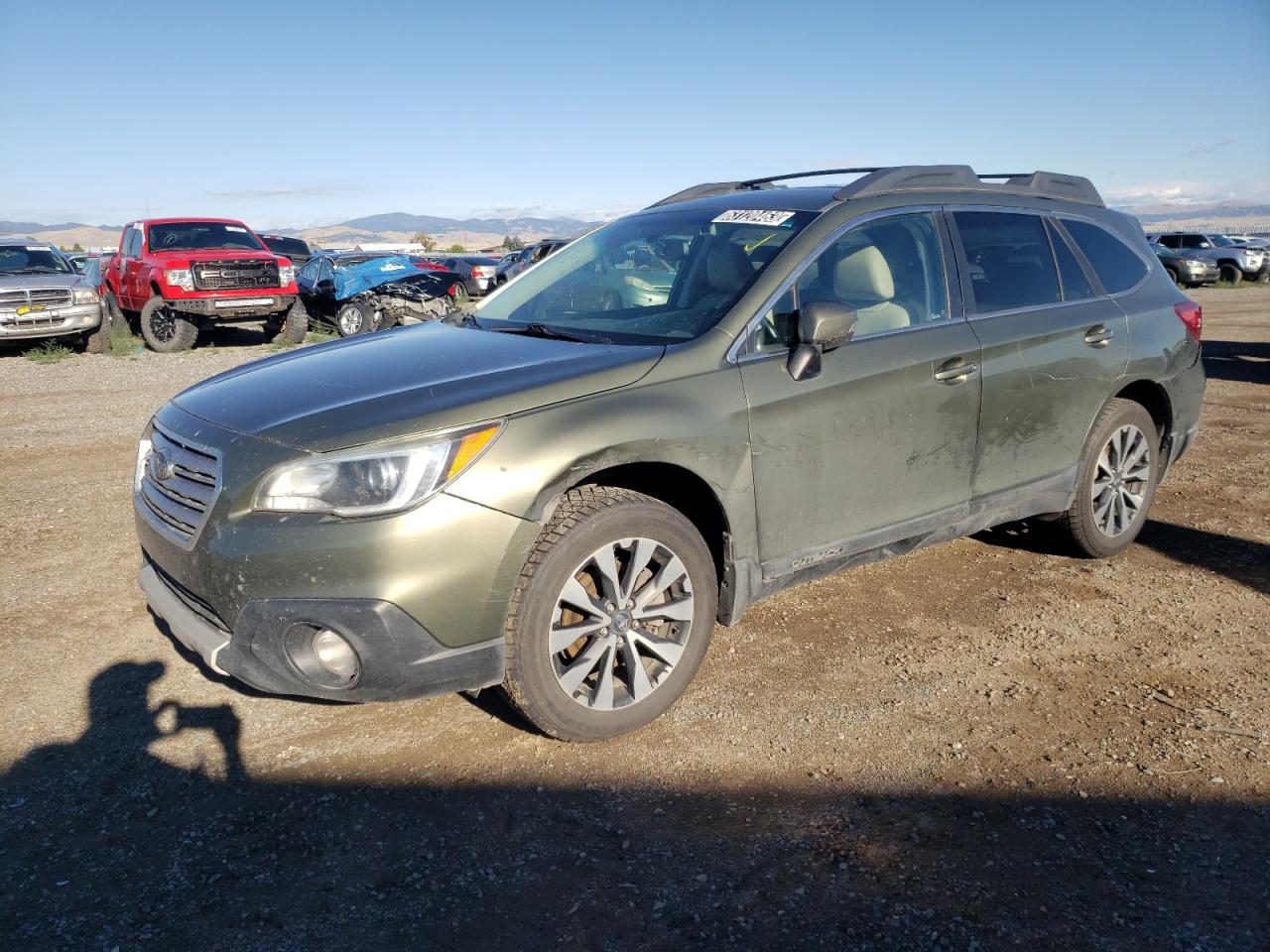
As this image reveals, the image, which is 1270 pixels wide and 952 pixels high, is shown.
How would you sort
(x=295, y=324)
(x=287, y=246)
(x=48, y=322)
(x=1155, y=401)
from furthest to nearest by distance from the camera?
(x=287, y=246) < (x=295, y=324) < (x=48, y=322) < (x=1155, y=401)

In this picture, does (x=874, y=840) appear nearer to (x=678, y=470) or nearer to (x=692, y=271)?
(x=678, y=470)

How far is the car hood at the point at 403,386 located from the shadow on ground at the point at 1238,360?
891 centimetres

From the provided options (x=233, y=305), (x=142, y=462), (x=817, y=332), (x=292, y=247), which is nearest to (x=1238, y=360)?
(x=817, y=332)

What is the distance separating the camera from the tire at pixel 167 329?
1495 cm

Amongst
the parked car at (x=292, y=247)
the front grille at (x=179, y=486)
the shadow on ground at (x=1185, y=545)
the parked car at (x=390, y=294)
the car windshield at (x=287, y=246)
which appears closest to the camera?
the front grille at (x=179, y=486)

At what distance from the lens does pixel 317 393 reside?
130 inches

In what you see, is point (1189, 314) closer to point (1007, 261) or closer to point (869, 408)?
point (1007, 261)

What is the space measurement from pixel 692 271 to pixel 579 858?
2279 mm

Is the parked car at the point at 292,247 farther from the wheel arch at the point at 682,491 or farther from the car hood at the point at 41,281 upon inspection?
the wheel arch at the point at 682,491

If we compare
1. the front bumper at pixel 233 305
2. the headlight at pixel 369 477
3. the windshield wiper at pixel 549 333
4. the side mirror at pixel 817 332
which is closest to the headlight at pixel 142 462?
the headlight at pixel 369 477

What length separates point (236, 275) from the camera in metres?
14.9

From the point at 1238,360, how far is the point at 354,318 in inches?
500

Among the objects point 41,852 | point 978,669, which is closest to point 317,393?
point 41,852

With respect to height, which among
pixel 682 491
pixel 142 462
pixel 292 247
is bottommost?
pixel 682 491
